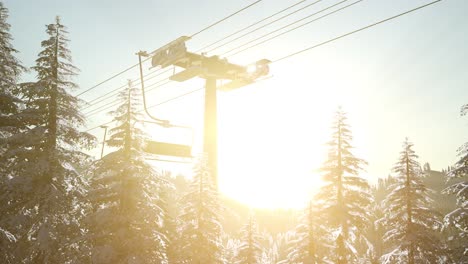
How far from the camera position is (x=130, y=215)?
17.0m

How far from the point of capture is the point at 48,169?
52.9 feet

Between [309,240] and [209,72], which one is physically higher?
[209,72]

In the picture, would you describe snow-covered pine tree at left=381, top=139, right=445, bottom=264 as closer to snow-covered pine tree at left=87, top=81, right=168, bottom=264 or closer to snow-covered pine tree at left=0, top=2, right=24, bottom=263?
snow-covered pine tree at left=87, top=81, right=168, bottom=264

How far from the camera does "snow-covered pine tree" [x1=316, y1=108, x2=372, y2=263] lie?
892 inches

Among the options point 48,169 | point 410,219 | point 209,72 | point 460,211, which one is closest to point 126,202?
point 48,169

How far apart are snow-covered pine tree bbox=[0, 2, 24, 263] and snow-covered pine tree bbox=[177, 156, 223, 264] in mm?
10376

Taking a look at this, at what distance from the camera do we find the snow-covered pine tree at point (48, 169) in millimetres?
15555

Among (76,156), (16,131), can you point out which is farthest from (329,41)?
(16,131)

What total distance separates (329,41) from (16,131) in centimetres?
1449

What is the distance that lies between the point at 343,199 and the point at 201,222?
9.05 meters

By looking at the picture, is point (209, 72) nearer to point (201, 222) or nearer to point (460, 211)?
point (201, 222)

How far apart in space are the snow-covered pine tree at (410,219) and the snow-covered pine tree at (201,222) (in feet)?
37.5

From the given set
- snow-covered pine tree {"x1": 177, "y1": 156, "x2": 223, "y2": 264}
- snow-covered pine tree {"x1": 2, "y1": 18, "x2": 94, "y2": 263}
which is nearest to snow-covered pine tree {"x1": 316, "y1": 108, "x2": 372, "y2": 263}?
snow-covered pine tree {"x1": 177, "y1": 156, "x2": 223, "y2": 264}

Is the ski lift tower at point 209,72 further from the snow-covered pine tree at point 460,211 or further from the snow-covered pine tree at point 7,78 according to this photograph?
the snow-covered pine tree at point 460,211
